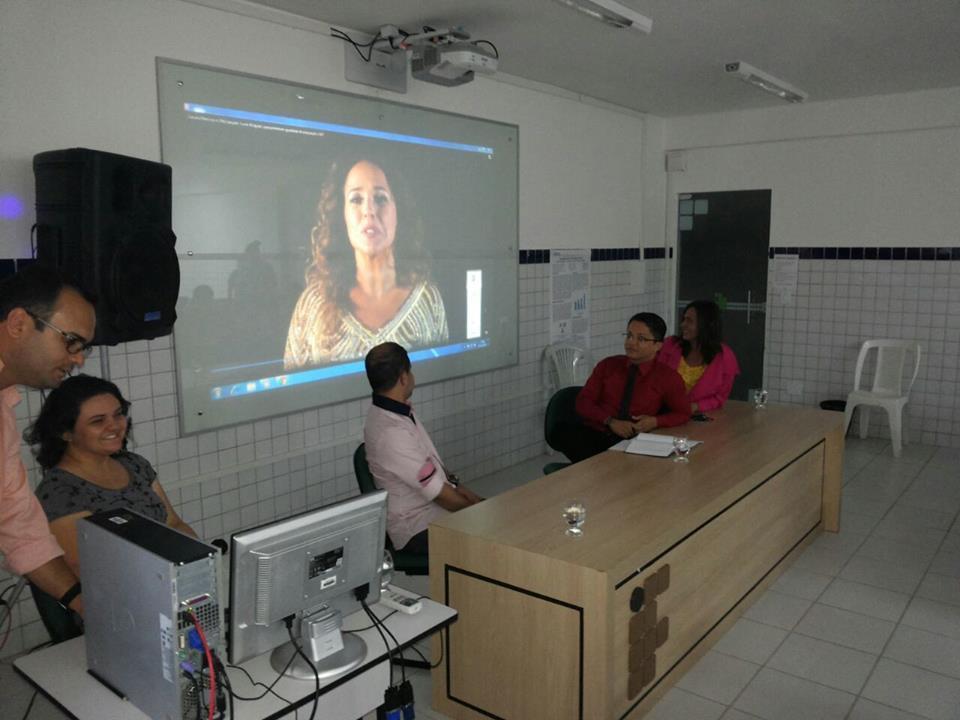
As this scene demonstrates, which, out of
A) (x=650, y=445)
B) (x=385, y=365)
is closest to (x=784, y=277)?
(x=650, y=445)

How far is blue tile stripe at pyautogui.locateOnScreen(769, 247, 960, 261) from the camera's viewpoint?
6.43 m

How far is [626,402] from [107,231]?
8.81 ft

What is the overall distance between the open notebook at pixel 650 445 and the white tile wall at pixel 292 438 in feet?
5.66

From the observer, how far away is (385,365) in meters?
3.18

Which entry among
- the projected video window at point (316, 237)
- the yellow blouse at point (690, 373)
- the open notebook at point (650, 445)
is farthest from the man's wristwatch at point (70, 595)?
the yellow blouse at point (690, 373)

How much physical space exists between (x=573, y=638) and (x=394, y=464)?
3.30ft

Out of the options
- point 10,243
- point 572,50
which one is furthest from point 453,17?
point 10,243

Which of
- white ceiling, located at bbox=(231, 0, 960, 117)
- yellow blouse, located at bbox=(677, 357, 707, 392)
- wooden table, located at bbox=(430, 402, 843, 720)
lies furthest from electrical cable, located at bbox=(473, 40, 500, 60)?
wooden table, located at bbox=(430, 402, 843, 720)

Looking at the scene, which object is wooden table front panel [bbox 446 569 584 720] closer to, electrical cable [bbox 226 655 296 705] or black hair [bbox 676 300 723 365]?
electrical cable [bbox 226 655 296 705]

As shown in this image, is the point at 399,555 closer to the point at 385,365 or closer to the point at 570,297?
the point at 385,365

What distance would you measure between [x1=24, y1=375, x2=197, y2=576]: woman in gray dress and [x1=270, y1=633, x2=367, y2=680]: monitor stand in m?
0.88

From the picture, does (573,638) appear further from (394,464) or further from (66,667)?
(66,667)

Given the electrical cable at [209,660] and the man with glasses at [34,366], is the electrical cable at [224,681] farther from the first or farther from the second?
the man with glasses at [34,366]

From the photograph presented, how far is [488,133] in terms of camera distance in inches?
217
